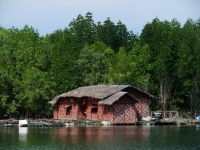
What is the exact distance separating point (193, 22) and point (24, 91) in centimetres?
2871

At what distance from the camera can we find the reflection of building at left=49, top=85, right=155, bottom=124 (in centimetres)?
5756

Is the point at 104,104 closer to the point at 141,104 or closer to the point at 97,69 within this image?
the point at 141,104

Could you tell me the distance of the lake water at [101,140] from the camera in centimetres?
3612

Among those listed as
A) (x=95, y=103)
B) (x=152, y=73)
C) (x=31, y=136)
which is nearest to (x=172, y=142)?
(x=31, y=136)

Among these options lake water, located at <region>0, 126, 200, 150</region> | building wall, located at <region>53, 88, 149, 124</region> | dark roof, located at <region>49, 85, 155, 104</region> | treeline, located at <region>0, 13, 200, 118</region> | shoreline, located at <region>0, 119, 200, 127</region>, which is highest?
treeline, located at <region>0, 13, 200, 118</region>

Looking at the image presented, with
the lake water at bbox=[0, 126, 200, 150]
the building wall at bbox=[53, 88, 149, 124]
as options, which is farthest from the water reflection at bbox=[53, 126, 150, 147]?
the building wall at bbox=[53, 88, 149, 124]

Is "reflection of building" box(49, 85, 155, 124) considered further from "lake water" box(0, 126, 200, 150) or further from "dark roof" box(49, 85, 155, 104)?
"lake water" box(0, 126, 200, 150)

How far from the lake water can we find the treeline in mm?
18377

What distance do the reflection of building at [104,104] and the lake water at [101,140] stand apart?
10.1 metres

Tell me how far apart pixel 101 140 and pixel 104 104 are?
731 inches

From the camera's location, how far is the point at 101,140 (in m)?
39.7

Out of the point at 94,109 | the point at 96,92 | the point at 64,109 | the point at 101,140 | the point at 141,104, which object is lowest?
the point at 101,140

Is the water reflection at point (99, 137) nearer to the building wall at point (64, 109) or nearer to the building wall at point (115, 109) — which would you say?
the building wall at point (115, 109)

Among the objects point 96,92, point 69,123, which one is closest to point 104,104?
point 96,92
